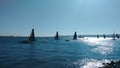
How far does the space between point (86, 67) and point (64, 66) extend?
3.52 meters

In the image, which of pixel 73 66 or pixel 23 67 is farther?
pixel 73 66

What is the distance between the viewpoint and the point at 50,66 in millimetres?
35125

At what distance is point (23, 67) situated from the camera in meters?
33.4

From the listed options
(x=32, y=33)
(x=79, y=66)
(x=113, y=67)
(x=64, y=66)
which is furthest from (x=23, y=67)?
(x=32, y=33)

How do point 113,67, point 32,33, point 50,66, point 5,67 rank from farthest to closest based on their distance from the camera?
point 32,33 → point 50,66 → point 5,67 → point 113,67

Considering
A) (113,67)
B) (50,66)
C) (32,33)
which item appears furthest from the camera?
(32,33)

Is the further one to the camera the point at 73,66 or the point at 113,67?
the point at 73,66

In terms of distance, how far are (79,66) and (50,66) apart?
480 cm

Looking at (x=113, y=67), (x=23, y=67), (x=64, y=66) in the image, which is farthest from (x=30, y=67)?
(x=113, y=67)

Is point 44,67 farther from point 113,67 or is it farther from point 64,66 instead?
point 113,67

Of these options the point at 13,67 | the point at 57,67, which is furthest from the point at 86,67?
the point at 13,67

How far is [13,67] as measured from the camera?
3322 centimetres

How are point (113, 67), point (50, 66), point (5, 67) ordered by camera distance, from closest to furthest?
point (113, 67) < point (5, 67) < point (50, 66)

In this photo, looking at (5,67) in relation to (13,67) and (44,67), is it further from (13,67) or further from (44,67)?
(44,67)
